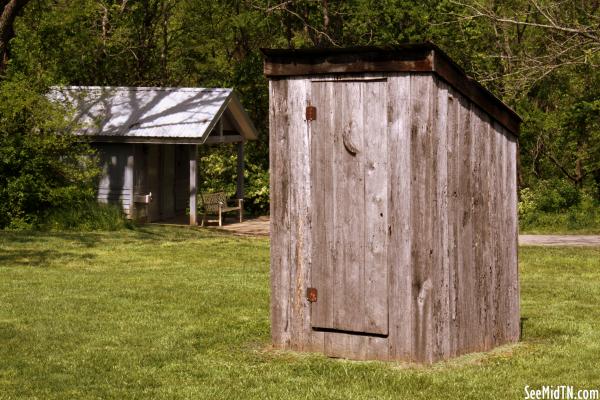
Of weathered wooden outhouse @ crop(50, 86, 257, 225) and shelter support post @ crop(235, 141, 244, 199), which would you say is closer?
weathered wooden outhouse @ crop(50, 86, 257, 225)

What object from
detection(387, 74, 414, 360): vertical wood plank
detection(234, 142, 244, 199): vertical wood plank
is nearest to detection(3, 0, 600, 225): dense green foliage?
detection(234, 142, 244, 199): vertical wood plank

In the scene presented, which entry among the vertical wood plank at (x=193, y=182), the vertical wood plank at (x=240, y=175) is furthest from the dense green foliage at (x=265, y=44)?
the vertical wood plank at (x=193, y=182)

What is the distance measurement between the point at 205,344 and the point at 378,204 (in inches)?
96.1

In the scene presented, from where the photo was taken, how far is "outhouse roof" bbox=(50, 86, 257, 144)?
27469 mm

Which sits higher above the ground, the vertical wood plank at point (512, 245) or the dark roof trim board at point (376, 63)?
the dark roof trim board at point (376, 63)

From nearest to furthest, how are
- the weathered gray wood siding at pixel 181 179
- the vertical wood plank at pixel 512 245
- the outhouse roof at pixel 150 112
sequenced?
1. the vertical wood plank at pixel 512 245
2. the outhouse roof at pixel 150 112
3. the weathered gray wood siding at pixel 181 179

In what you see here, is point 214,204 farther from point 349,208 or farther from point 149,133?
point 349,208

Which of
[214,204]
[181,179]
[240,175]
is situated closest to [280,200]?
[214,204]

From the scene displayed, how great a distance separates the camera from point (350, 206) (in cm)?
916

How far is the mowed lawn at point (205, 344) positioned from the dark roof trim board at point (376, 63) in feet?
7.84

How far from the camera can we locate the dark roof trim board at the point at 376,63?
28.9 feet

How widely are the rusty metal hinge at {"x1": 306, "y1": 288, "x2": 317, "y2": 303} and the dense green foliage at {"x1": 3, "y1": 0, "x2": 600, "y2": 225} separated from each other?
17.0 metres

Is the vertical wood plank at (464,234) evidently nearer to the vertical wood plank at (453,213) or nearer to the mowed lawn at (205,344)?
the vertical wood plank at (453,213)

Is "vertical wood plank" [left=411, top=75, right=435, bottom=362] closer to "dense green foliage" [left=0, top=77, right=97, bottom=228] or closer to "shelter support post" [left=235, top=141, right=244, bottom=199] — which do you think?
"dense green foliage" [left=0, top=77, right=97, bottom=228]
